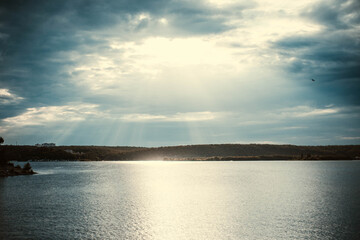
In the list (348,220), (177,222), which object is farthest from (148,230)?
(348,220)

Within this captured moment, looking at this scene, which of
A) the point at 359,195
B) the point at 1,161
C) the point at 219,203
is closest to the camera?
the point at 219,203

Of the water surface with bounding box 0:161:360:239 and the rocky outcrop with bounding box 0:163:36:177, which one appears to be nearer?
the water surface with bounding box 0:161:360:239

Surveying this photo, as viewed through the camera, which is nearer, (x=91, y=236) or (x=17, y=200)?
(x=91, y=236)

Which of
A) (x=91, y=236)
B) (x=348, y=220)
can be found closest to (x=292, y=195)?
(x=348, y=220)

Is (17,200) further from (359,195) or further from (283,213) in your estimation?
(359,195)

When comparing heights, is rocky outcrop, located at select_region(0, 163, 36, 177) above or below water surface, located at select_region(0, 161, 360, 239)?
above

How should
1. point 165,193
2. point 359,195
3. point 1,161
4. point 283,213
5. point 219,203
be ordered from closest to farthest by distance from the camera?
point 283,213, point 219,203, point 359,195, point 165,193, point 1,161

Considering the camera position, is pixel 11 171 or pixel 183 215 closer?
pixel 183 215

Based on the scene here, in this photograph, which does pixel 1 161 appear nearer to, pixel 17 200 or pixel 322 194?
pixel 17 200

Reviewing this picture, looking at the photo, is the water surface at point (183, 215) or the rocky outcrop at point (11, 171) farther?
the rocky outcrop at point (11, 171)

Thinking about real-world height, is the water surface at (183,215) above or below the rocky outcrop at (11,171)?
below

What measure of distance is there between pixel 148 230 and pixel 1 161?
307ft

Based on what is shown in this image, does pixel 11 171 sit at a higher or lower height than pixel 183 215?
higher

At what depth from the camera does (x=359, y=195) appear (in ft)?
181
